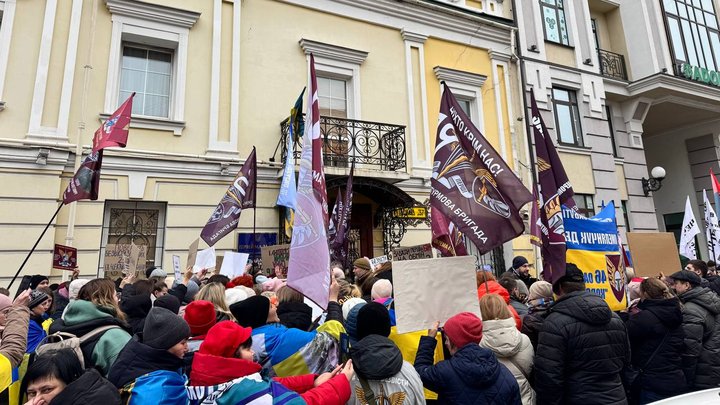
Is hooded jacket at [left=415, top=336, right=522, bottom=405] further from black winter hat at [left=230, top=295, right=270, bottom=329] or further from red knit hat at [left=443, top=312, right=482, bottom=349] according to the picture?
black winter hat at [left=230, top=295, right=270, bottom=329]

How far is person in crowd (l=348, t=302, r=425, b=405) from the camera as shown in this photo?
2.55 meters

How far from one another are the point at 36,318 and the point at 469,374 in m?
3.84

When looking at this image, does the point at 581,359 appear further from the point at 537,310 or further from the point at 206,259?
the point at 206,259

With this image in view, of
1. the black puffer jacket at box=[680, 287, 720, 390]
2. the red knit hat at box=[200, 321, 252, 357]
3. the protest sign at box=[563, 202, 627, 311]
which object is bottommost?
the black puffer jacket at box=[680, 287, 720, 390]

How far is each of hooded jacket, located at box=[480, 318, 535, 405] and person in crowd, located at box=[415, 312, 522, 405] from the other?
0.35 metres

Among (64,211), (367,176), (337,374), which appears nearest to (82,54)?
(64,211)

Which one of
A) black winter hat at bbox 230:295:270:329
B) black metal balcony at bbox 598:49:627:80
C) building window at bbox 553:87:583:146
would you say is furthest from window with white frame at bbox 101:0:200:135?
black metal balcony at bbox 598:49:627:80

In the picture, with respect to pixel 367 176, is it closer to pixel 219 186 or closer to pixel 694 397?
pixel 219 186

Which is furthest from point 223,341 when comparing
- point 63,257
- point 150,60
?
point 150,60

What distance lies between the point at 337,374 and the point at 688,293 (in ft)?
12.2

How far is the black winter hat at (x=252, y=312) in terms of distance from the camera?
9.34 feet

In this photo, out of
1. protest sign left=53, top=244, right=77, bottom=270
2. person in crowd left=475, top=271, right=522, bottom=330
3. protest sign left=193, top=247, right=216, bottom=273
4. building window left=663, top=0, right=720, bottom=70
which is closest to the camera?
person in crowd left=475, top=271, right=522, bottom=330

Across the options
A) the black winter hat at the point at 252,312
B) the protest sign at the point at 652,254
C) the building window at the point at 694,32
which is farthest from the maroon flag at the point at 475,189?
the building window at the point at 694,32

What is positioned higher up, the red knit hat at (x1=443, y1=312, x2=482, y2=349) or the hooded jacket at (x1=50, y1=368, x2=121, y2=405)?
the red knit hat at (x1=443, y1=312, x2=482, y2=349)
